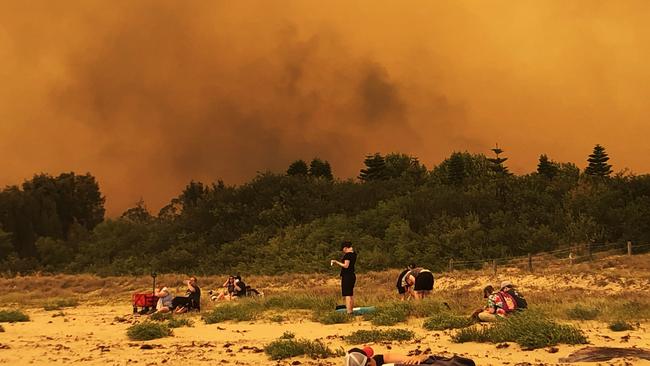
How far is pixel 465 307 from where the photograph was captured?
15.2 metres

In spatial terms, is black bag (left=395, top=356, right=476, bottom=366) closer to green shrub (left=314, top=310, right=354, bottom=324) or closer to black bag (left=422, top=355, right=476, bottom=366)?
black bag (left=422, top=355, right=476, bottom=366)

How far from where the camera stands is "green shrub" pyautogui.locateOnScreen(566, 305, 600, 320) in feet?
40.5

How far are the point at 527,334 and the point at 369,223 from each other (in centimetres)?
4505

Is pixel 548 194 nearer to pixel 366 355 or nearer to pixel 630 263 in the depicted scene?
pixel 630 263

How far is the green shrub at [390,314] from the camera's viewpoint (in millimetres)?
12820

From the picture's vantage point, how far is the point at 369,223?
179 feet

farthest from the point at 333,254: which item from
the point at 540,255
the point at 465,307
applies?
the point at 465,307

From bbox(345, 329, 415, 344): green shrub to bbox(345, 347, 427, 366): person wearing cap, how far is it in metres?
2.95

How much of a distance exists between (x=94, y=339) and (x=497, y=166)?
67.9 metres

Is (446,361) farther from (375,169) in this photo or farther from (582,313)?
(375,169)

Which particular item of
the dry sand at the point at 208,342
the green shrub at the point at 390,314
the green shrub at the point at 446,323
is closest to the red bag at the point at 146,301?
the dry sand at the point at 208,342

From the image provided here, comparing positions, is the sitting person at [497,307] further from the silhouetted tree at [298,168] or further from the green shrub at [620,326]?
the silhouetted tree at [298,168]

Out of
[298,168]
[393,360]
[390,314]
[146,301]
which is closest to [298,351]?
[393,360]

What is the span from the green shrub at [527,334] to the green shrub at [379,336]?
850 mm
